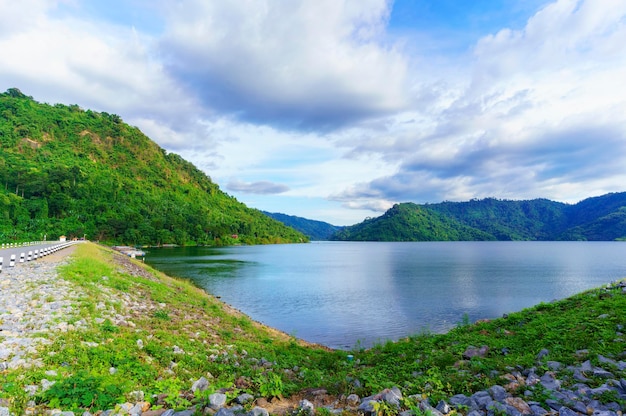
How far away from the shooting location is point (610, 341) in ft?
34.2

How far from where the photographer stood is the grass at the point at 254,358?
25.3 ft

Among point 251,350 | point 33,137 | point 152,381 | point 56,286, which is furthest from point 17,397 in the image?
point 33,137

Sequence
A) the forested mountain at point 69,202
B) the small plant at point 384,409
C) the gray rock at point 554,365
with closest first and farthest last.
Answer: the small plant at point 384,409
the gray rock at point 554,365
the forested mountain at point 69,202

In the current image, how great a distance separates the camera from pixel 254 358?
539 inches

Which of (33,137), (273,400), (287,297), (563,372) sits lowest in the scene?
(287,297)

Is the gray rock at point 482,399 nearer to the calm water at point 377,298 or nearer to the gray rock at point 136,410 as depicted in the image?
the gray rock at point 136,410

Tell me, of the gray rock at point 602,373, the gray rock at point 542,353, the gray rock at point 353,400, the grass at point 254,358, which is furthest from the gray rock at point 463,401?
the gray rock at point 542,353

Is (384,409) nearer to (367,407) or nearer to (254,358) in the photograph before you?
(367,407)

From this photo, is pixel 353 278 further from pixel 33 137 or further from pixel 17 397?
pixel 33 137

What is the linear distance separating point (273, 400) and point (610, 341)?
10807 millimetres

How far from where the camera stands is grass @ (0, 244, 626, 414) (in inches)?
304

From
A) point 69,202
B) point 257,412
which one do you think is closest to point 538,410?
point 257,412

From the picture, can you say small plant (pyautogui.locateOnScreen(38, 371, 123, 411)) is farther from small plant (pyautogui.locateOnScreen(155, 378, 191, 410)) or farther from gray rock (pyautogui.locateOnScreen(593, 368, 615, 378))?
gray rock (pyautogui.locateOnScreen(593, 368, 615, 378))

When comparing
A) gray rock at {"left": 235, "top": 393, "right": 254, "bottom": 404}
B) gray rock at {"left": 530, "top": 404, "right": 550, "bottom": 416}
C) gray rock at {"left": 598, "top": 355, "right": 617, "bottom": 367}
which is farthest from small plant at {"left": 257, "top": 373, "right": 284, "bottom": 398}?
gray rock at {"left": 598, "top": 355, "right": 617, "bottom": 367}
